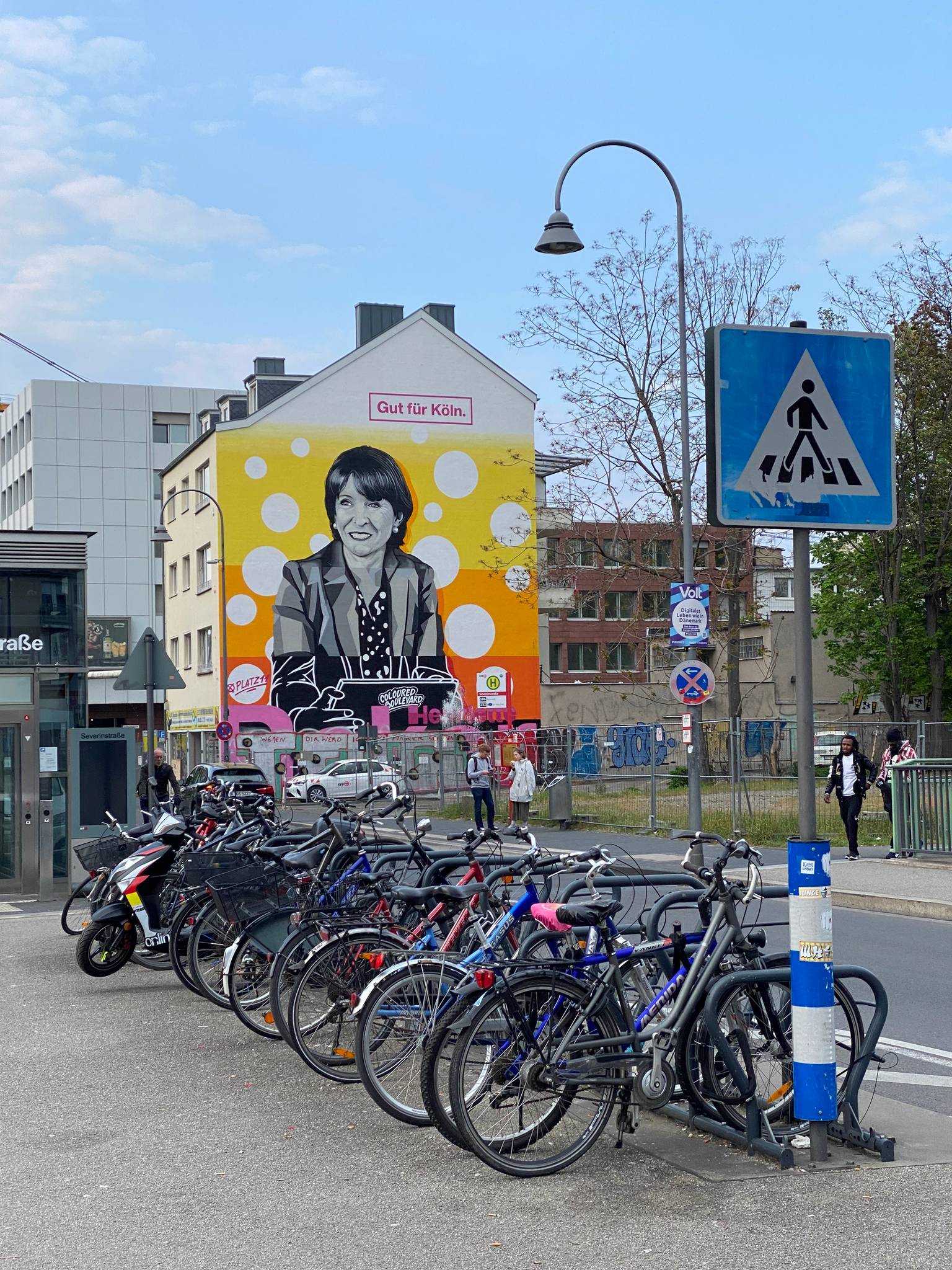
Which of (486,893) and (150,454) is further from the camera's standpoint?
(150,454)

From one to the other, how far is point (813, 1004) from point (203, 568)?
5369 centimetres

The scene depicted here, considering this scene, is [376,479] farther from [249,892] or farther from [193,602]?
[249,892]

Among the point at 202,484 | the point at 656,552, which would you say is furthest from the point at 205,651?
the point at 656,552

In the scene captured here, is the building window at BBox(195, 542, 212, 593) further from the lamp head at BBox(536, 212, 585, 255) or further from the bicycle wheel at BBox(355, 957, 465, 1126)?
the bicycle wheel at BBox(355, 957, 465, 1126)

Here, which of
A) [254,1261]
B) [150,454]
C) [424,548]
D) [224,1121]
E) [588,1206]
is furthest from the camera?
[150,454]

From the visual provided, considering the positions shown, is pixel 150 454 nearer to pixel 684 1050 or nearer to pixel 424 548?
pixel 424 548

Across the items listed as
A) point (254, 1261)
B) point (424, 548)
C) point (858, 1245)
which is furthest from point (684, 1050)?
point (424, 548)

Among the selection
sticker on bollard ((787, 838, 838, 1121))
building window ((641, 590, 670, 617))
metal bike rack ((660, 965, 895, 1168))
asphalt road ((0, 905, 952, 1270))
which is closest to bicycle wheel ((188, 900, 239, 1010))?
asphalt road ((0, 905, 952, 1270))

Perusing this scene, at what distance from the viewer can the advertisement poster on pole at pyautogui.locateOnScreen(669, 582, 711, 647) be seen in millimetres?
20016

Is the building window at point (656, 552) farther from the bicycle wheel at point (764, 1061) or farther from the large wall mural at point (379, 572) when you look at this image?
the bicycle wheel at point (764, 1061)

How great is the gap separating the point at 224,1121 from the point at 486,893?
1521 millimetres

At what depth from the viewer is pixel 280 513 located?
179 ft

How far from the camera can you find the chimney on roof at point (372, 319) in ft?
201

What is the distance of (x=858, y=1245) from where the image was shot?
16.2ft
